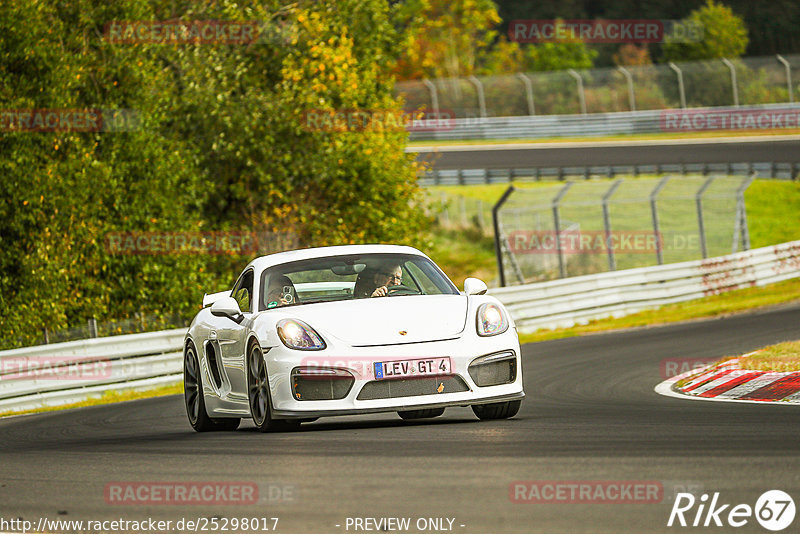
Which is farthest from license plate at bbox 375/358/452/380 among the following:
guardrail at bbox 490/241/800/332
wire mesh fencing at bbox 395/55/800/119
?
wire mesh fencing at bbox 395/55/800/119

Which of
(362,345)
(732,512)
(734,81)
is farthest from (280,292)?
(734,81)

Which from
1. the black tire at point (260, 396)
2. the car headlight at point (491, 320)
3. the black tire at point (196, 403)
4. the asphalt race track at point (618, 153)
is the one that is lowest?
the asphalt race track at point (618, 153)

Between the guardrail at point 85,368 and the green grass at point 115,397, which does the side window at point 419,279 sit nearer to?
the green grass at point 115,397

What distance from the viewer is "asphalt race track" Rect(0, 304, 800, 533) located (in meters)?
5.63

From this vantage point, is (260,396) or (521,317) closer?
(260,396)

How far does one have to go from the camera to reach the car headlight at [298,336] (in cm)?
857

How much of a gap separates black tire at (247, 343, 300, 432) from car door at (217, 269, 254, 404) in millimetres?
132

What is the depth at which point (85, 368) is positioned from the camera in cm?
1719

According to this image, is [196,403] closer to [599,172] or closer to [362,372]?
[362,372]

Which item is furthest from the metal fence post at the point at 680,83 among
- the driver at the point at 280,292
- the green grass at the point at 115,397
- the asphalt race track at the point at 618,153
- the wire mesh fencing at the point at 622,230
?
the driver at the point at 280,292

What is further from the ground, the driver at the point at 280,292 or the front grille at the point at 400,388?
the driver at the point at 280,292

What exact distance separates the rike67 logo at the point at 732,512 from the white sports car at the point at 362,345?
3147 millimetres

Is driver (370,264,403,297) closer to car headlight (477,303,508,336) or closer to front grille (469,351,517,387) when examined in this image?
car headlight (477,303,508,336)

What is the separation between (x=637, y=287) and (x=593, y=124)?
30.6 metres
